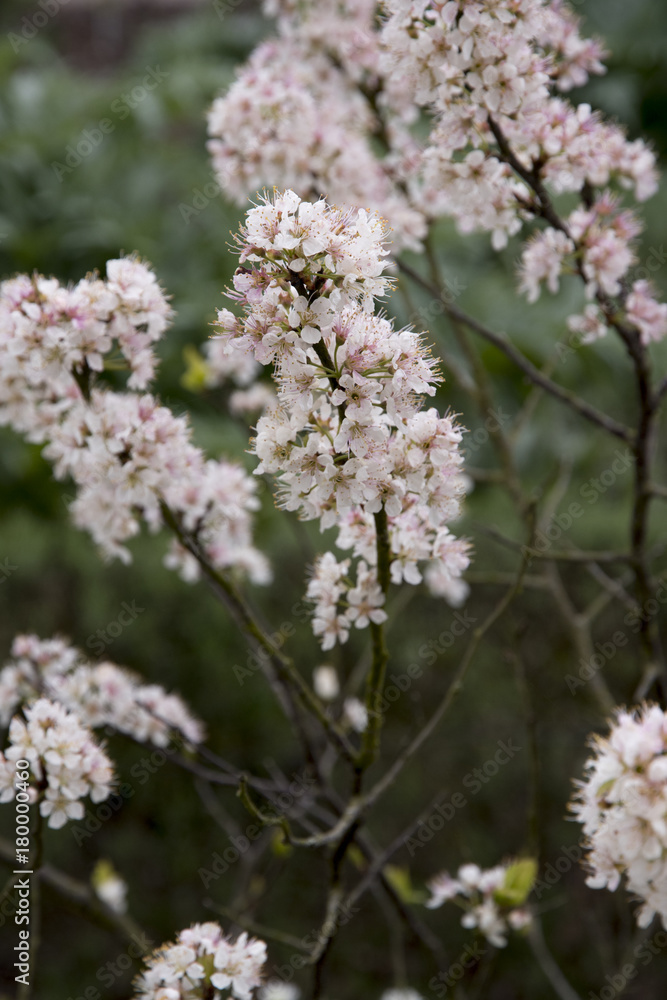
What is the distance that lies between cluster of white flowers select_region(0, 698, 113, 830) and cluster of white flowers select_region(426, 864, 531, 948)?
0.54 metres

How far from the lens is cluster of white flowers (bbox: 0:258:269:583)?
3.58 feet

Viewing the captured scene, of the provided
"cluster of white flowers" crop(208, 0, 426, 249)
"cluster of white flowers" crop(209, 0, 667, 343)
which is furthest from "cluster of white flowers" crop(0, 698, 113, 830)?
"cluster of white flowers" crop(208, 0, 426, 249)

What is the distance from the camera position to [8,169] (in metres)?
5.51

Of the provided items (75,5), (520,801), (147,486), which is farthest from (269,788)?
(75,5)

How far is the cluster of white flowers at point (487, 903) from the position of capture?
1.25 m

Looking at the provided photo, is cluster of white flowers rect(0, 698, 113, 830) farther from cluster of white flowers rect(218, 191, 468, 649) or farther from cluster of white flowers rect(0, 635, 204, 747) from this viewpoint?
cluster of white flowers rect(218, 191, 468, 649)

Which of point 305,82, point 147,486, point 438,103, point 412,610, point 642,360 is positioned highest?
point 305,82

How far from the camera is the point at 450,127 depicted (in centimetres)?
120

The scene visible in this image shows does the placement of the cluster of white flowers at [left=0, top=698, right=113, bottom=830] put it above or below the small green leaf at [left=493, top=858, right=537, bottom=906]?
above

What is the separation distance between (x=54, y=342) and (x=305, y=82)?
0.98 meters

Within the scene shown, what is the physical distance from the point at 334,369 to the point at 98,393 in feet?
1.73

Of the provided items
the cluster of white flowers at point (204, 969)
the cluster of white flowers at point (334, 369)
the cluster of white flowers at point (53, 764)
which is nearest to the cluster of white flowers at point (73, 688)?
the cluster of white flowers at point (53, 764)

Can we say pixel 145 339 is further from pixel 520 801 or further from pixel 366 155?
pixel 520 801

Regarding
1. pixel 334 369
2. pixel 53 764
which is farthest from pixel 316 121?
pixel 53 764
